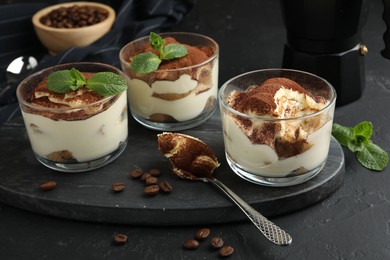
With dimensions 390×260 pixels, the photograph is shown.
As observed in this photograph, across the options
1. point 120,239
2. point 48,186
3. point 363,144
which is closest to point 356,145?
point 363,144

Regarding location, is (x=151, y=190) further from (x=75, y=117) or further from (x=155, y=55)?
(x=155, y=55)

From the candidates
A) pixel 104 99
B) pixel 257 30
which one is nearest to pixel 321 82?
pixel 104 99

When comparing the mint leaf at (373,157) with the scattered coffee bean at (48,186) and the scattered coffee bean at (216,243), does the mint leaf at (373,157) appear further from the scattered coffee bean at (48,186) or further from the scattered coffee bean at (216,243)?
the scattered coffee bean at (48,186)

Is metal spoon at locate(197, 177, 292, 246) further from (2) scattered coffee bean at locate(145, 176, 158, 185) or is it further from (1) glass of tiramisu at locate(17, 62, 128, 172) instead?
(1) glass of tiramisu at locate(17, 62, 128, 172)

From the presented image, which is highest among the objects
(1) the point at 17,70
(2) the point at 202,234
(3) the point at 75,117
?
(3) the point at 75,117

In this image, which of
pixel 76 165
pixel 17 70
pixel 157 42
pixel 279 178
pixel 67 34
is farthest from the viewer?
pixel 67 34
